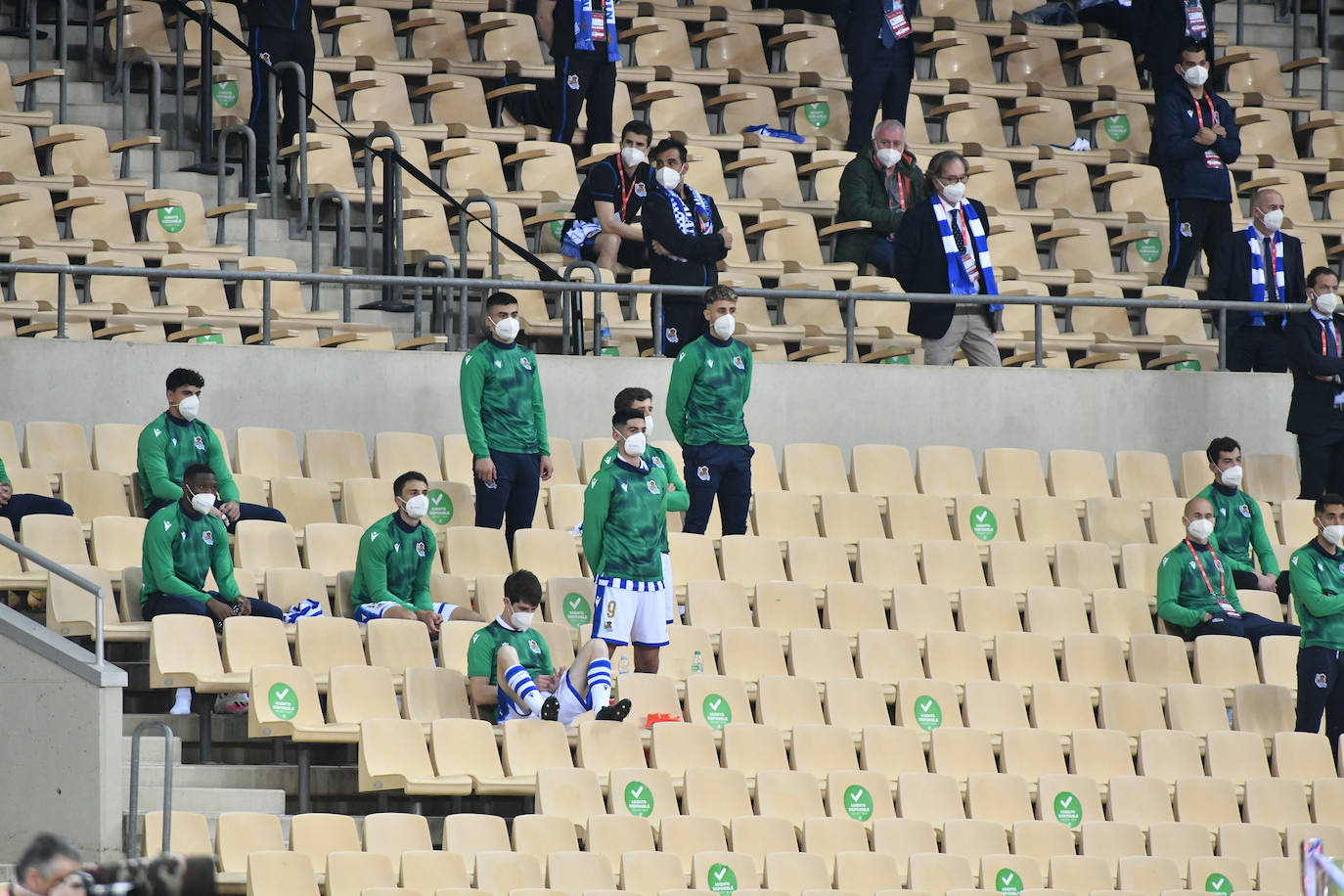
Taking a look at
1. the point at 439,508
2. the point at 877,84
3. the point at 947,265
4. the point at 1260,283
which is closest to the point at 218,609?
the point at 439,508

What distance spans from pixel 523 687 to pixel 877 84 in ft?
18.1

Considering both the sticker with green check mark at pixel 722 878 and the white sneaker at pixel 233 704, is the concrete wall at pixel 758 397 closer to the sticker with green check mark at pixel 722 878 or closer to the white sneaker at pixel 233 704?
the white sneaker at pixel 233 704

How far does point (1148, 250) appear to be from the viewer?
44.0 ft

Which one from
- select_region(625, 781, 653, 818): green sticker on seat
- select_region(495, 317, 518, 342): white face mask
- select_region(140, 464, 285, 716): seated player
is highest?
select_region(495, 317, 518, 342): white face mask

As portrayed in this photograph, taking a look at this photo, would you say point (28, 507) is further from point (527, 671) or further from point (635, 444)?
point (635, 444)

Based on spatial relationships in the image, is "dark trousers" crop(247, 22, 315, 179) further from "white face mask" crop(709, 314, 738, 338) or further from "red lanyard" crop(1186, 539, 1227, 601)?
"red lanyard" crop(1186, 539, 1227, 601)

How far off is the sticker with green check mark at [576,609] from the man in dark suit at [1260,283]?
13.6ft

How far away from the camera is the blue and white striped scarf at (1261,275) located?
1222cm

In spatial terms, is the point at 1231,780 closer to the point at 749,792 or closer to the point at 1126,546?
the point at 1126,546

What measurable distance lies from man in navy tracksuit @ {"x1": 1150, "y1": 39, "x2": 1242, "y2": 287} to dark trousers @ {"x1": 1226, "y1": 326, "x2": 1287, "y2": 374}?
0.53 meters

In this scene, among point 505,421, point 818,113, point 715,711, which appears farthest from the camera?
point 818,113

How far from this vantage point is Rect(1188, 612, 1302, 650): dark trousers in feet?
34.3

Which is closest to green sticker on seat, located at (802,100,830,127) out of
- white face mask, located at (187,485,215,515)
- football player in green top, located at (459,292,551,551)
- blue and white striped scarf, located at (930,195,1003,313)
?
blue and white striped scarf, located at (930,195,1003,313)

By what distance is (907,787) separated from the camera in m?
9.08
